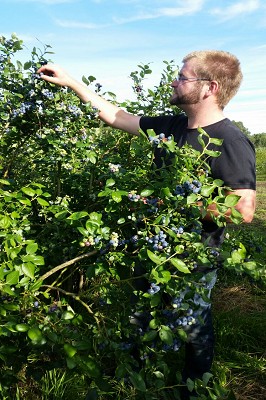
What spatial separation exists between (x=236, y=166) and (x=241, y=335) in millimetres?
1606

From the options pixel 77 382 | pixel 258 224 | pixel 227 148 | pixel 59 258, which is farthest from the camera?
pixel 258 224

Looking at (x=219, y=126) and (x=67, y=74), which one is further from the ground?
(x=67, y=74)

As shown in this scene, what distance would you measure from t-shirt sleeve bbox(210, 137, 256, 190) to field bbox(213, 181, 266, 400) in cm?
37

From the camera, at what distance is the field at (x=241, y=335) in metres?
2.45

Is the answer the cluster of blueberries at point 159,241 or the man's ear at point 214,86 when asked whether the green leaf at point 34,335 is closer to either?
the cluster of blueberries at point 159,241

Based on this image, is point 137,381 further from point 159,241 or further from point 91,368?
point 159,241

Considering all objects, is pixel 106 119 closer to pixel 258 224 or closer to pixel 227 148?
pixel 227 148

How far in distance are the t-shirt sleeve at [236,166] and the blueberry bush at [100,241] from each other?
0.06 meters

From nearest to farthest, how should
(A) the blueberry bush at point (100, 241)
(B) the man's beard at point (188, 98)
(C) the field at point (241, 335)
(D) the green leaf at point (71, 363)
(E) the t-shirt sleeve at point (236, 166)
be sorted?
(D) the green leaf at point (71, 363) < (A) the blueberry bush at point (100, 241) < (E) the t-shirt sleeve at point (236, 166) < (B) the man's beard at point (188, 98) < (C) the field at point (241, 335)

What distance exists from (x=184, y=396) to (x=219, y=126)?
4.92ft

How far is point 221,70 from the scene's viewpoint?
6.89ft

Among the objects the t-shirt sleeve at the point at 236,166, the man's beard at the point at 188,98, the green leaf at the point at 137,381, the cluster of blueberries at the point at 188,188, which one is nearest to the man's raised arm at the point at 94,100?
the man's beard at the point at 188,98

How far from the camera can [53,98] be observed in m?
2.01

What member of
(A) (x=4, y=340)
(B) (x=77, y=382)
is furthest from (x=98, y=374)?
(B) (x=77, y=382)
